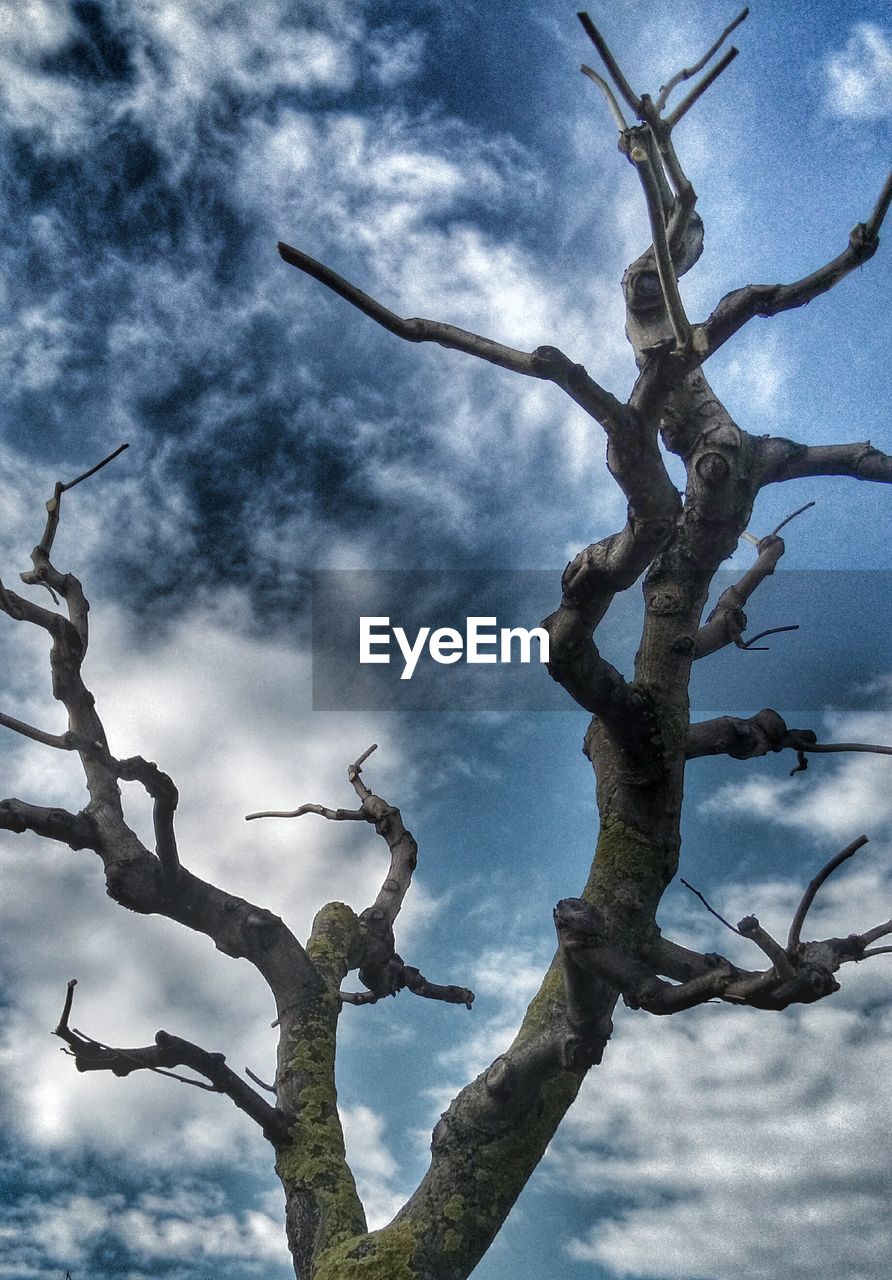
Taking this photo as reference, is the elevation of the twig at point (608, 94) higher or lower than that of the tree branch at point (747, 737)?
higher

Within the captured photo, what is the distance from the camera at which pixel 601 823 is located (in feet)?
17.4

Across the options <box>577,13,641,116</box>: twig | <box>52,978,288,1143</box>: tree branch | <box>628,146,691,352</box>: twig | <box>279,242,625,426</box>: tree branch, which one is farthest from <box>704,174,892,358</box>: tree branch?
<box>52,978,288,1143</box>: tree branch

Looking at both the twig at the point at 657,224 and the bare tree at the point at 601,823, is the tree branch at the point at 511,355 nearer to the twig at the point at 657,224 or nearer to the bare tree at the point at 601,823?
the bare tree at the point at 601,823

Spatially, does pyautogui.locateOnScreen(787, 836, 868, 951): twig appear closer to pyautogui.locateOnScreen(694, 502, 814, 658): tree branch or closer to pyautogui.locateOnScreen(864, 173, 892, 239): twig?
pyautogui.locateOnScreen(864, 173, 892, 239): twig

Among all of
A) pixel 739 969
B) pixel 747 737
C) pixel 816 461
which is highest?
pixel 816 461

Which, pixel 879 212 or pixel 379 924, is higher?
pixel 879 212

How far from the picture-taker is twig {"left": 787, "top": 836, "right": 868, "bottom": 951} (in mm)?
2980

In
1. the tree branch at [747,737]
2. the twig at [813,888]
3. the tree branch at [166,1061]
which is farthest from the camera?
the tree branch at [747,737]

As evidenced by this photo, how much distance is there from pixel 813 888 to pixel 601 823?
2.21 m

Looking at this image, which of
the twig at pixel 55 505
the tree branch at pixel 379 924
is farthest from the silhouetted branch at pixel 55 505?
the tree branch at pixel 379 924

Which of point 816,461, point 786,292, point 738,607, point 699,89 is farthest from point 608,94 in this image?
point 738,607

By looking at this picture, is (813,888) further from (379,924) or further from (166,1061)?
(379,924)

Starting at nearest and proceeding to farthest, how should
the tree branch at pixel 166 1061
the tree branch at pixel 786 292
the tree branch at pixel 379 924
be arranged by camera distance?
the tree branch at pixel 786 292 < the tree branch at pixel 166 1061 < the tree branch at pixel 379 924

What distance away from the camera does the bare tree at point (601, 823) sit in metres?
3.90
